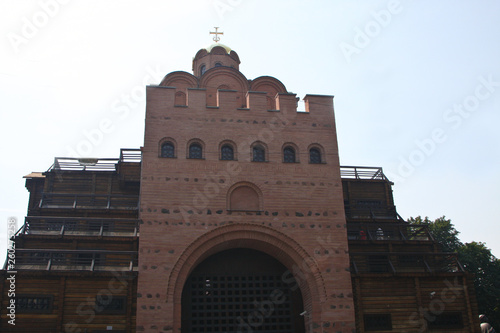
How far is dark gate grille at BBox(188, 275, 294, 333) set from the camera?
16469mm

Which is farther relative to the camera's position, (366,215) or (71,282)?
(366,215)

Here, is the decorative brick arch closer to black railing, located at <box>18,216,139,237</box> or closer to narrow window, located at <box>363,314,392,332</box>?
narrow window, located at <box>363,314,392,332</box>

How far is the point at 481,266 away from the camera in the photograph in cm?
2598

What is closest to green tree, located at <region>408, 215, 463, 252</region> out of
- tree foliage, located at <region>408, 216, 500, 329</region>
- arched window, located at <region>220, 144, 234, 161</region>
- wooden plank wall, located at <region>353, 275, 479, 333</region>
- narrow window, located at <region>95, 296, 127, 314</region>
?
tree foliage, located at <region>408, 216, 500, 329</region>

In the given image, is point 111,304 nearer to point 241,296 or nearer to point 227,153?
point 241,296

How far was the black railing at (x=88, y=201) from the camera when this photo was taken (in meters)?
19.2

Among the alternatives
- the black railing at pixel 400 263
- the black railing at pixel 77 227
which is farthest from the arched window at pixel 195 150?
the black railing at pixel 400 263

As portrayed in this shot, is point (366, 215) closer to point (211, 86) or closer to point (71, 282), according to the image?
point (211, 86)

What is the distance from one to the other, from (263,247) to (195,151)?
4.32 m

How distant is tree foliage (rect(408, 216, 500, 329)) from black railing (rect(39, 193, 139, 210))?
1811 cm

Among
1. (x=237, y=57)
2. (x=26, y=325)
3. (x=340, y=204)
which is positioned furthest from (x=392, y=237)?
(x=26, y=325)

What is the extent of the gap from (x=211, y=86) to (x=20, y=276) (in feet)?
37.8

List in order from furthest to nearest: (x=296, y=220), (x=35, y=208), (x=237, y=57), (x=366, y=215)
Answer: (x=237, y=57)
(x=366, y=215)
(x=35, y=208)
(x=296, y=220)

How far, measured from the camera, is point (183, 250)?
1570cm
